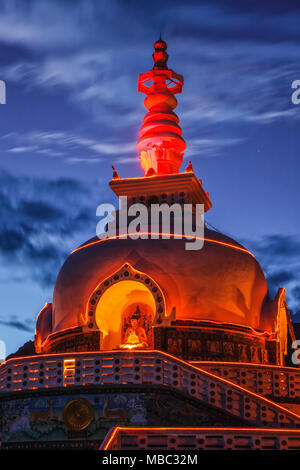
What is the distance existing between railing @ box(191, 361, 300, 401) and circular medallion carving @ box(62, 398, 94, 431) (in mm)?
5496

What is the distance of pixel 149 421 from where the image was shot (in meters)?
25.9

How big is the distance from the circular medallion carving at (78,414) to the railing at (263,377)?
216 inches

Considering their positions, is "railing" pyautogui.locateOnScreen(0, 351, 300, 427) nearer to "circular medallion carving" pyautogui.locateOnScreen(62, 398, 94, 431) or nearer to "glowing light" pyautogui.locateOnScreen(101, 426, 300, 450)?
"circular medallion carving" pyautogui.locateOnScreen(62, 398, 94, 431)

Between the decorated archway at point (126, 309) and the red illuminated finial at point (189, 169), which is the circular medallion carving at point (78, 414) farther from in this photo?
the red illuminated finial at point (189, 169)

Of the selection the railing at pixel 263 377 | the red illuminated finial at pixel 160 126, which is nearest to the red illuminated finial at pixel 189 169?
the red illuminated finial at pixel 160 126

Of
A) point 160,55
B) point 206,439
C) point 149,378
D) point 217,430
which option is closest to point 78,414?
point 149,378

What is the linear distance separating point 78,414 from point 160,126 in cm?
1932

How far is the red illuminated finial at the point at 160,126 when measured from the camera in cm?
4162

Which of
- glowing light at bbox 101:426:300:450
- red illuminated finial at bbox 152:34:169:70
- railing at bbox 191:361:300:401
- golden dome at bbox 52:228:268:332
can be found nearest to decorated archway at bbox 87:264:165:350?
golden dome at bbox 52:228:268:332

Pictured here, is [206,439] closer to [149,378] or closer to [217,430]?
[217,430]

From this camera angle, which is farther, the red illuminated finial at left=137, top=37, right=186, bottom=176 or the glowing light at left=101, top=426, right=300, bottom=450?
the red illuminated finial at left=137, top=37, right=186, bottom=176

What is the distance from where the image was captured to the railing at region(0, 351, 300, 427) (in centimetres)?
2628

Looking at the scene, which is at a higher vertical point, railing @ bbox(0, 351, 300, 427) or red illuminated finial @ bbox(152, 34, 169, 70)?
red illuminated finial @ bbox(152, 34, 169, 70)

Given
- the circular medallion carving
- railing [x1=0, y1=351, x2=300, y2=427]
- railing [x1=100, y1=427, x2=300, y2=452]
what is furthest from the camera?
railing [x1=0, y1=351, x2=300, y2=427]
